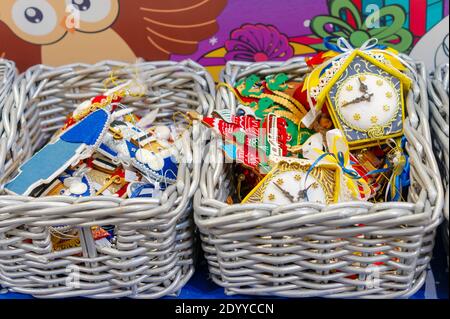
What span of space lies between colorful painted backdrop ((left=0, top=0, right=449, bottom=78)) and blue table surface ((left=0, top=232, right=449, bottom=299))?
41cm

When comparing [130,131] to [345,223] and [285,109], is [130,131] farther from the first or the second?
[345,223]

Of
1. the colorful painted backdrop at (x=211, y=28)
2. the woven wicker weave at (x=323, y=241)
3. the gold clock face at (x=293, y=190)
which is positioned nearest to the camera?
the woven wicker weave at (x=323, y=241)

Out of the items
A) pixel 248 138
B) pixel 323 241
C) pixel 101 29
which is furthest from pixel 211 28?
pixel 323 241

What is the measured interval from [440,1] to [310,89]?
1.06ft

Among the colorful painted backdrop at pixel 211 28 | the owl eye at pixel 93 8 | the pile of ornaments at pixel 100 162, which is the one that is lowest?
the pile of ornaments at pixel 100 162

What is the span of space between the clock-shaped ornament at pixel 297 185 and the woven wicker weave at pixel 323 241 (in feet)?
0.22

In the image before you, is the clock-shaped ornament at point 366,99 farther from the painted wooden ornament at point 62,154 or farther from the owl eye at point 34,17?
the owl eye at point 34,17

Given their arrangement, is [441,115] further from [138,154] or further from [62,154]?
[62,154]

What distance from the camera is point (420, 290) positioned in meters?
0.93

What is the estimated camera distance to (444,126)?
3.22ft

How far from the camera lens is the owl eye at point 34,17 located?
3.94 ft

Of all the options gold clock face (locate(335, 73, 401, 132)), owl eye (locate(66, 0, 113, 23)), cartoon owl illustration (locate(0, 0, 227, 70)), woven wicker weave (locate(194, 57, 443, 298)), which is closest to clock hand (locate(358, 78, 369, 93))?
gold clock face (locate(335, 73, 401, 132))

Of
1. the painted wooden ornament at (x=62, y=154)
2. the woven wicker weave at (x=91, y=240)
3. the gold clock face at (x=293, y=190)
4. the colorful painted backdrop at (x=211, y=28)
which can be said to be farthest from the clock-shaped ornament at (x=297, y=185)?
the colorful painted backdrop at (x=211, y=28)

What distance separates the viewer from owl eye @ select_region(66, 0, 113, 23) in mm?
1189
